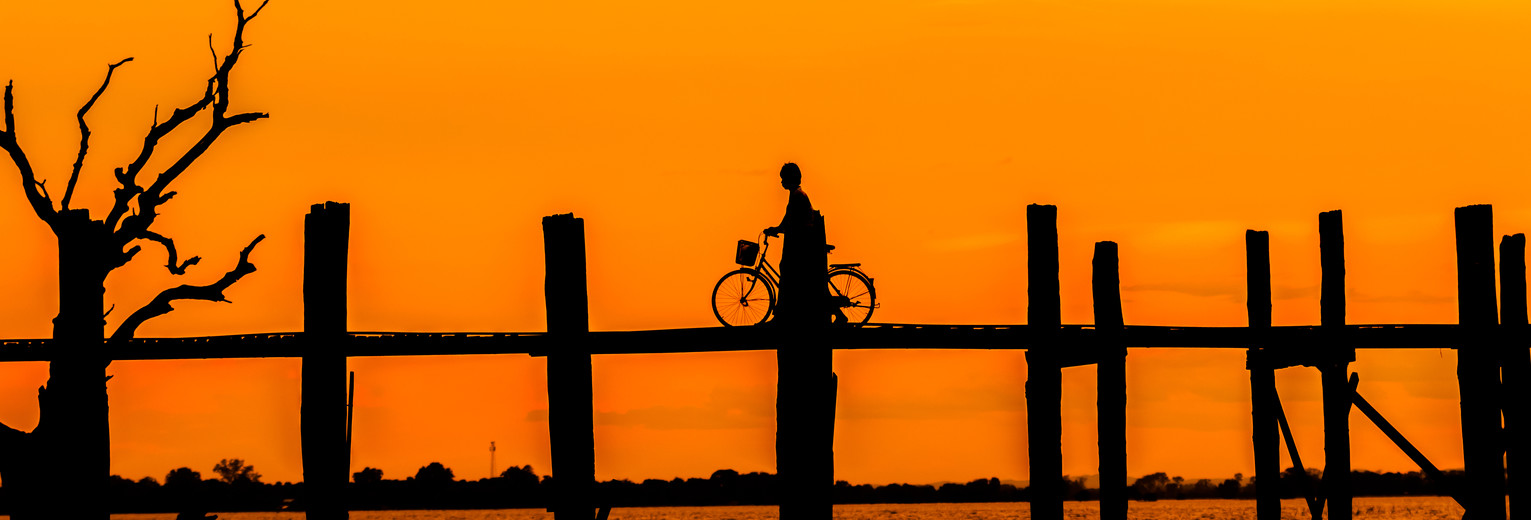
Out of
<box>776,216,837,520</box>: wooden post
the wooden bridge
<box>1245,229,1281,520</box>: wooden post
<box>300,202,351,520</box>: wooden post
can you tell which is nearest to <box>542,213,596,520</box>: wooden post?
the wooden bridge

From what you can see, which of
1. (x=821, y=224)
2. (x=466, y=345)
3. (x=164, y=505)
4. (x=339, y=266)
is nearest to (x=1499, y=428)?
(x=821, y=224)

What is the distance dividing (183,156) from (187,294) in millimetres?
1086

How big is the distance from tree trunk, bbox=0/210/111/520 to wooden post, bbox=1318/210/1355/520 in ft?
33.3

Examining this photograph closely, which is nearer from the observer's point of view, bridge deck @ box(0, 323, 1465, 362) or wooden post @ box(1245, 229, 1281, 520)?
bridge deck @ box(0, 323, 1465, 362)

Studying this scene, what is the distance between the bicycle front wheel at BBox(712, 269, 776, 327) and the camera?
16.6 meters


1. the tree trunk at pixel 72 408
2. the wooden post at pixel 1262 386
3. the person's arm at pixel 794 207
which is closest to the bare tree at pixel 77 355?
the tree trunk at pixel 72 408

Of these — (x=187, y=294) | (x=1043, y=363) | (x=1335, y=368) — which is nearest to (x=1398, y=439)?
(x=1335, y=368)

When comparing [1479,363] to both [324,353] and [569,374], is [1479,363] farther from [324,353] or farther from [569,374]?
[324,353]

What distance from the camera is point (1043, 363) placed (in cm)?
1275

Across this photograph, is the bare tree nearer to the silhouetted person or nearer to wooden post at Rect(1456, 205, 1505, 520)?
the silhouetted person

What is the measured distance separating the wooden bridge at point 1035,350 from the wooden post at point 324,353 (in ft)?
0.03

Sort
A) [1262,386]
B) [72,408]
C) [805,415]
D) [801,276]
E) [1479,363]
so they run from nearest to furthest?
[805,415]
[801,276]
[72,408]
[1479,363]
[1262,386]

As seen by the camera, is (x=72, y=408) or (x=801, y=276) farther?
(x=72, y=408)

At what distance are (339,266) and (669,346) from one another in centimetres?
251
